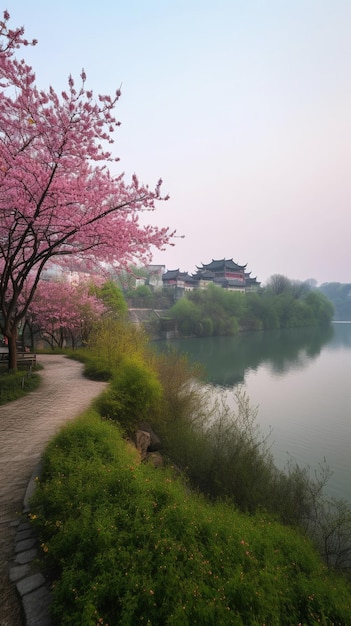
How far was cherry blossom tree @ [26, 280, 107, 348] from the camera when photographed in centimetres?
1592

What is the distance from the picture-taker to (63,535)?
2617 mm

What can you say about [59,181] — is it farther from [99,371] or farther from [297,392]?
[297,392]

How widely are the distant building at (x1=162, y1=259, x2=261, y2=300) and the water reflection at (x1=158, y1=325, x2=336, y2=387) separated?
61.4 ft

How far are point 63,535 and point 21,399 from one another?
17.6ft

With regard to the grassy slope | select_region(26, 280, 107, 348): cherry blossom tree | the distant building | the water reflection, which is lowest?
the water reflection

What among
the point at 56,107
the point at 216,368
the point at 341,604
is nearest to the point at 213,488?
the point at 341,604

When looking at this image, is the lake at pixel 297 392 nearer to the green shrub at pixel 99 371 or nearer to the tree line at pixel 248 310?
the green shrub at pixel 99 371

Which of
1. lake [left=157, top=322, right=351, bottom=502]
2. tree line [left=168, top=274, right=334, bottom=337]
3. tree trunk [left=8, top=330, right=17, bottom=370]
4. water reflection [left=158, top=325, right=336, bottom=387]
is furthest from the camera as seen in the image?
tree line [left=168, top=274, right=334, bottom=337]

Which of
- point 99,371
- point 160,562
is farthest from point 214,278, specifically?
point 160,562

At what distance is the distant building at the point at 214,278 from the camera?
185 feet

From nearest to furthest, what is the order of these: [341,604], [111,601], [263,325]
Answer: [111,601]
[341,604]
[263,325]

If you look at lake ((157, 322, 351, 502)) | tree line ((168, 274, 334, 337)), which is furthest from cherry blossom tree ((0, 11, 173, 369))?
tree line ((168, 274, 334, 337))

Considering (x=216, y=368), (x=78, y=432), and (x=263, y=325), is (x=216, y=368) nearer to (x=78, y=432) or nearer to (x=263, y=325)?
(x=78, y=432)

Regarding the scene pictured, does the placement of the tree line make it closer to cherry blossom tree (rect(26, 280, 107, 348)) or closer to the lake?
the lake
